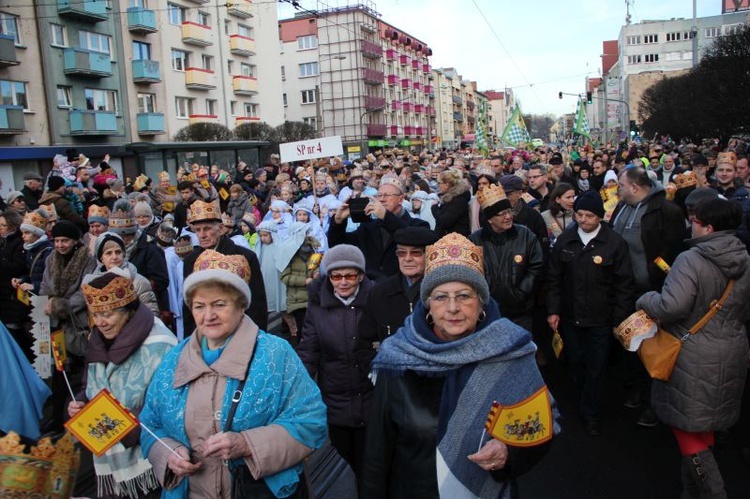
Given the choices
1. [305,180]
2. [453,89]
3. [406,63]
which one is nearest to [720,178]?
[305,180]

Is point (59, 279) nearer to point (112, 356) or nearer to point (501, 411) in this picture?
point (112, 356)

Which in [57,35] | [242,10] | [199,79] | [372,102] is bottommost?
[199,79]

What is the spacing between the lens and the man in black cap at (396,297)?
3896mm

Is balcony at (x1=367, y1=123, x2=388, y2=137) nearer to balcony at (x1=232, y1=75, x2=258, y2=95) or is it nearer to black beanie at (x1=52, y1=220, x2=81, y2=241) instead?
balcony at (x1=232, y1=75, x2=258, y2=95)

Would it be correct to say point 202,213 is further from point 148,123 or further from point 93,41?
point 148,123

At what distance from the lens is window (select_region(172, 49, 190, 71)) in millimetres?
37719

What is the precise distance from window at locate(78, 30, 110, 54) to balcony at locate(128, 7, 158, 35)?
1764mm

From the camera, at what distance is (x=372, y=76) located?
6856 centimetres

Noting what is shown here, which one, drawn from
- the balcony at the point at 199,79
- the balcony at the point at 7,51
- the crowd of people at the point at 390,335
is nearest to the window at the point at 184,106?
the balcony at the point at 199,79

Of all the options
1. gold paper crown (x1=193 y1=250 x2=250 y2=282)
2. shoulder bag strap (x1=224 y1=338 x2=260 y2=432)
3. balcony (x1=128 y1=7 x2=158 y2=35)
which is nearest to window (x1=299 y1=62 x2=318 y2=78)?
balcony (x1=128 y1=7 x2=158 y2=35)

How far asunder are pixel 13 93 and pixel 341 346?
28.8 m

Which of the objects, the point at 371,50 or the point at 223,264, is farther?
the point at 371,50

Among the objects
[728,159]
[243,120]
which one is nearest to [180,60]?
[243,120]

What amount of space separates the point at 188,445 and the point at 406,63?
82.1 metres
